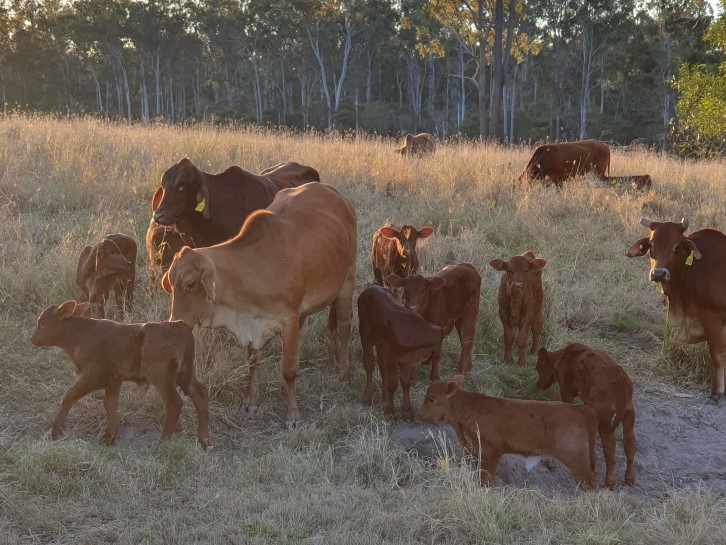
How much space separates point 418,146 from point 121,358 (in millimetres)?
13073

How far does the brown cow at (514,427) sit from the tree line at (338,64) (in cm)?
3558

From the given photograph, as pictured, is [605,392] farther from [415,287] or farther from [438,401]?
[415,287]

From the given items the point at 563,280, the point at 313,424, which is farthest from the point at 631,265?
the point at 313,424

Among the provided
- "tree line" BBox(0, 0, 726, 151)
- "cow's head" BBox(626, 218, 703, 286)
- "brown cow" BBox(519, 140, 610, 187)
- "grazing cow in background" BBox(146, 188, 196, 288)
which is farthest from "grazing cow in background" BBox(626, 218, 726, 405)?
"tree line" BBox(0, 0, 726, 151)

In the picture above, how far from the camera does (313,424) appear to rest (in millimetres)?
5598

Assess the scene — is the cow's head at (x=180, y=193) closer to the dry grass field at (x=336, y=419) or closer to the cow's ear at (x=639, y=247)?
the dry grass field at (x=336, y=419)

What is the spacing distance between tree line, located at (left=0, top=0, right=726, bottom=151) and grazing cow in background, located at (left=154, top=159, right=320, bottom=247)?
33008 mm

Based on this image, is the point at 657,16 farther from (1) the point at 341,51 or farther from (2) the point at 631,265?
(2) the point at 631,265

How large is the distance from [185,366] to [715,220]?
9.29 metres

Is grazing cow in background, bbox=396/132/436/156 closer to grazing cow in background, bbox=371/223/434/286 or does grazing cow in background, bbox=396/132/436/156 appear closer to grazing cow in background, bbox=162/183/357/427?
grazing cow in background, bbox=371/223/434/286

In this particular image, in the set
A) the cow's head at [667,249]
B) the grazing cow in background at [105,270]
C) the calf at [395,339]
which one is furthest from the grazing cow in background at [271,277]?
the cow's head at [667,249]

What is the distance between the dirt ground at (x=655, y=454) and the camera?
551 centimetres

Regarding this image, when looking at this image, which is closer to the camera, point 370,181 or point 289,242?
point 289,242

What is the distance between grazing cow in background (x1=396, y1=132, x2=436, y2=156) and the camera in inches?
649
